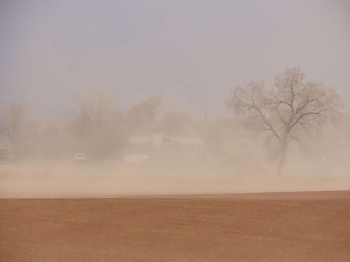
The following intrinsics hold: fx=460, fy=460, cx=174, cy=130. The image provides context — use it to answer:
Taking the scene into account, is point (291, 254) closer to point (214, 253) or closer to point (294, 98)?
point (214, 253)

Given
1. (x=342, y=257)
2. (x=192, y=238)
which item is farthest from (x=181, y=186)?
(x=342, y=257)

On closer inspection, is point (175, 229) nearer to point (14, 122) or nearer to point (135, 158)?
point (135, 158)

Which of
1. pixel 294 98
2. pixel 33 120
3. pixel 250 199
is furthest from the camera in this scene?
pixel 294 98

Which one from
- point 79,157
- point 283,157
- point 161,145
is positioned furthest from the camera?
point 283,157

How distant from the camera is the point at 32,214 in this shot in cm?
711

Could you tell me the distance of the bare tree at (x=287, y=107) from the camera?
32.1 feet

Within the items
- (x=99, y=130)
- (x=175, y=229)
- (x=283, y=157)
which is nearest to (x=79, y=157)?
(x=99, y=130)

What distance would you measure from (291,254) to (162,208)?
2.09m

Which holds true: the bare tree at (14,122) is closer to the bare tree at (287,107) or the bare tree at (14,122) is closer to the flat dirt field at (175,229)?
the flat dirt field at (175,229)

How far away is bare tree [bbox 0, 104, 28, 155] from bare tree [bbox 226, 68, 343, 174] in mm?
4182

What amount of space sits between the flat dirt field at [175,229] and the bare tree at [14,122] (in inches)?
69.9

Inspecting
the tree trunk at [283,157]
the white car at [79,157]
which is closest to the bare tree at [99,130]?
the white car at [79,157]

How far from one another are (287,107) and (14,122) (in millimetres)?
5706

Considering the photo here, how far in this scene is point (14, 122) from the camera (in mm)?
9055
